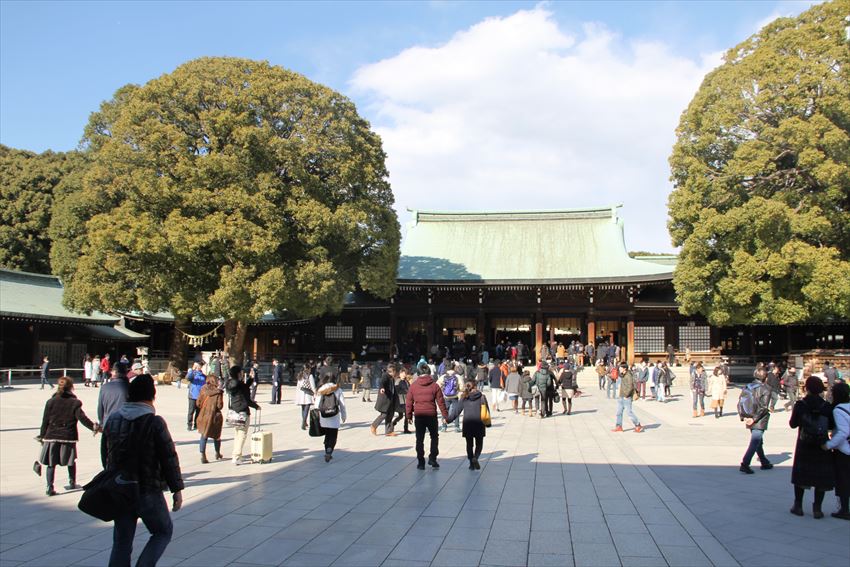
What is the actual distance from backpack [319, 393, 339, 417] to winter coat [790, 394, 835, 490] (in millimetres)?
6614

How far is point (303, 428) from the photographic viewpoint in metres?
13.7

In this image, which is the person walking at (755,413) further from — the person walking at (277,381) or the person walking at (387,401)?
the person walking at (277,381)

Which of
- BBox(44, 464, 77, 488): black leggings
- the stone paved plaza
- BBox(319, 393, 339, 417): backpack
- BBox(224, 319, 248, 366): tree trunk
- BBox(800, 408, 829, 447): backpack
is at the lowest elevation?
the stone paved plaza

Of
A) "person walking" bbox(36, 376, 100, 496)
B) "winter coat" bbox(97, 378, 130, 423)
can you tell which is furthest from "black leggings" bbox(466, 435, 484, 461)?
"person walking" bbox(36, 376, 100, 496)

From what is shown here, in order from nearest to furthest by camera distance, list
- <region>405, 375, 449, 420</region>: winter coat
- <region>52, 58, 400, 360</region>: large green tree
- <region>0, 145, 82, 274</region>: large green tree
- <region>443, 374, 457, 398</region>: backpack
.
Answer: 1. <region>405, 375, 449, 420</region>: winter coat
2. <region>443, 374, 457, 398</region>: backpack
3. <region>52, 58, 400, 360</region>: large green tree
4. <region>0, 145, 82, 274</region>: large green tree

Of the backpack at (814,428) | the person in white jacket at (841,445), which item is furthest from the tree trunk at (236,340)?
the person in white jacket at (841,445)

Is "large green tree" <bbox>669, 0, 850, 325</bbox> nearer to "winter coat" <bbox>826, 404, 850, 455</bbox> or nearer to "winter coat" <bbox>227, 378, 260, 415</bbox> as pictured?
"winter coat" <bbox>826, 404, 850, 455</bbox>

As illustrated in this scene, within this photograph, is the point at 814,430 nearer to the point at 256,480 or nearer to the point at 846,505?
the point at 846,505

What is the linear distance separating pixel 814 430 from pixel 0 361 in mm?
32324

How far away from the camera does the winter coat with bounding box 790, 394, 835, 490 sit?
7.24 meters

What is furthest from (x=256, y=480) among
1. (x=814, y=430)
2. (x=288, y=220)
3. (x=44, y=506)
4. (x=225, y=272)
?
(x=288, y=220)

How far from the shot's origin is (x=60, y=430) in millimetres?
8305

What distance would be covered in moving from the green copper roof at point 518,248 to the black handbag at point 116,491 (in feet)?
86.8

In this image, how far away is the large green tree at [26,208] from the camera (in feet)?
125
